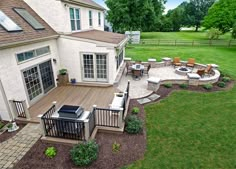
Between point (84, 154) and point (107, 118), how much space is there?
218cm

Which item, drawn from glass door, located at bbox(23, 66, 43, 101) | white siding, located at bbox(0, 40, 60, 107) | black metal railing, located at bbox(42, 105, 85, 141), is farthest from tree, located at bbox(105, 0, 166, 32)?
black metal railing, located at bbox(42, 105, 85, 141)

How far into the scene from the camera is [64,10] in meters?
10.6

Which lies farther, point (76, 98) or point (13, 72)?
point (76, 98)

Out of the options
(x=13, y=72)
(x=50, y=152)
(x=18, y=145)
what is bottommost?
(x=18, y=145)

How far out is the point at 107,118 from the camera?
24.2 ft

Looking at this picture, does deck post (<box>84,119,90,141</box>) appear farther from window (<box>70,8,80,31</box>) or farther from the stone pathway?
window (<box>70,8,80,31</box>)

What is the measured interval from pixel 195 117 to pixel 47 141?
7.02 meters

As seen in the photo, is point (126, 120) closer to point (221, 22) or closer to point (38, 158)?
point (38, 158)

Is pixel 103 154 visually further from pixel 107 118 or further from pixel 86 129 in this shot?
pixel 107 118

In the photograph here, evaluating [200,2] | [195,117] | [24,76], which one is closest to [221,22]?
[195,117]

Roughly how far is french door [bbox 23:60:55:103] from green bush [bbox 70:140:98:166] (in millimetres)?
4769

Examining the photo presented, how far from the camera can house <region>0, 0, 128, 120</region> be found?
7301mm

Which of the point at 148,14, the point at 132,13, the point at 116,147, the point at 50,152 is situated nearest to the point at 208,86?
the point at 116,147

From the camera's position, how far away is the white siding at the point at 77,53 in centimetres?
1051
